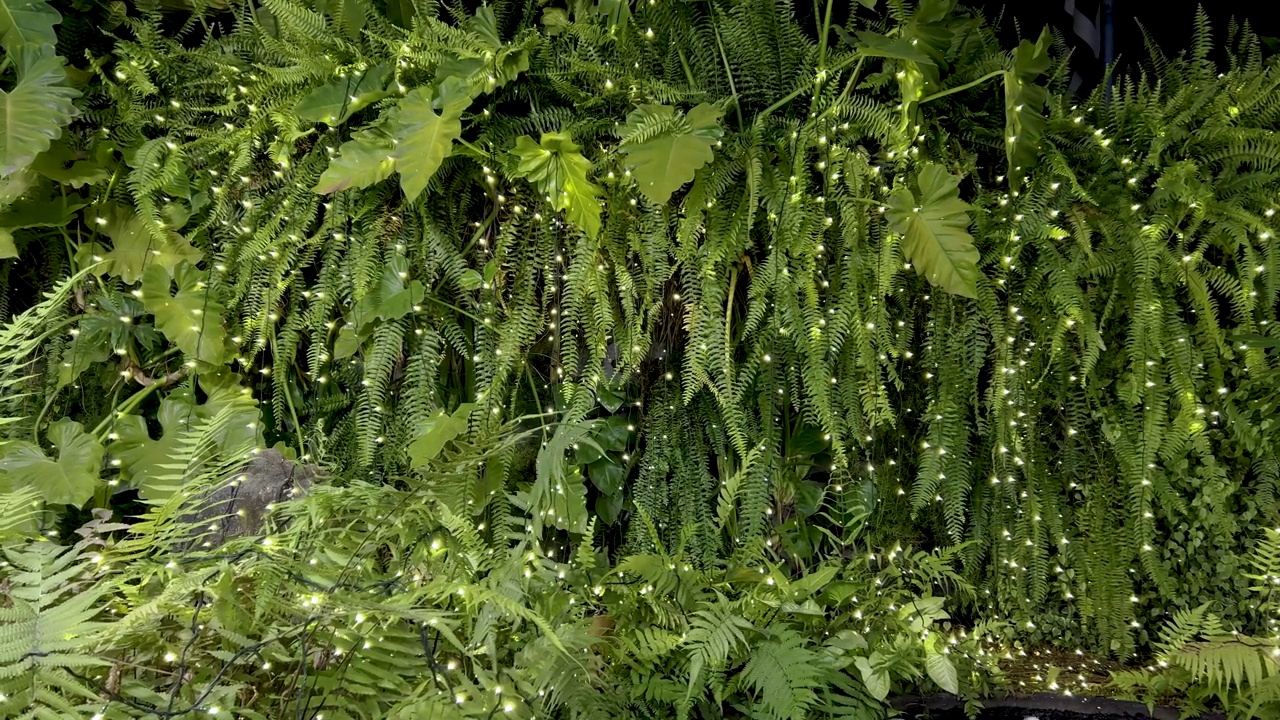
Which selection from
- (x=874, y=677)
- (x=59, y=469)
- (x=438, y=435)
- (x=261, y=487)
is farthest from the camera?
(x=261, y=487)

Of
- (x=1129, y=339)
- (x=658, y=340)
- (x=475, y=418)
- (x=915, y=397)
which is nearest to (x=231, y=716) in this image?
(x=475, y=418)

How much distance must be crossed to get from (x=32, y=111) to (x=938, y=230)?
204 cm

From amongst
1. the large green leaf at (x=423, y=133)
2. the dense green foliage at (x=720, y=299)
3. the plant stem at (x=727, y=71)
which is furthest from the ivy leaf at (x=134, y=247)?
the plant stem at (x=727, y=71)

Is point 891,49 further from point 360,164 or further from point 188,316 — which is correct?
point 188,316

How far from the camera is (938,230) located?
1.46 m

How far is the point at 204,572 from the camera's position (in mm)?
819

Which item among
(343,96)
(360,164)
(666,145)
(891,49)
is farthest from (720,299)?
(343,96)

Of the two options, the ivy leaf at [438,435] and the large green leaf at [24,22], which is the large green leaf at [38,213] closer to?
the large green leaf at [24,22]

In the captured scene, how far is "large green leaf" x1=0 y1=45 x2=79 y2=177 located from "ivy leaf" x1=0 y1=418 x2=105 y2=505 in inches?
24.8

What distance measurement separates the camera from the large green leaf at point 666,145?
1.41m

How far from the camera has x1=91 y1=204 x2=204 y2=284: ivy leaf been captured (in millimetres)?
1821

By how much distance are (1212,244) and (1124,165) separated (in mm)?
288

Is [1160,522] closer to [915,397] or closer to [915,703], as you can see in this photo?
[915,397]

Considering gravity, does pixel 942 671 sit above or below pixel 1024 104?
below
